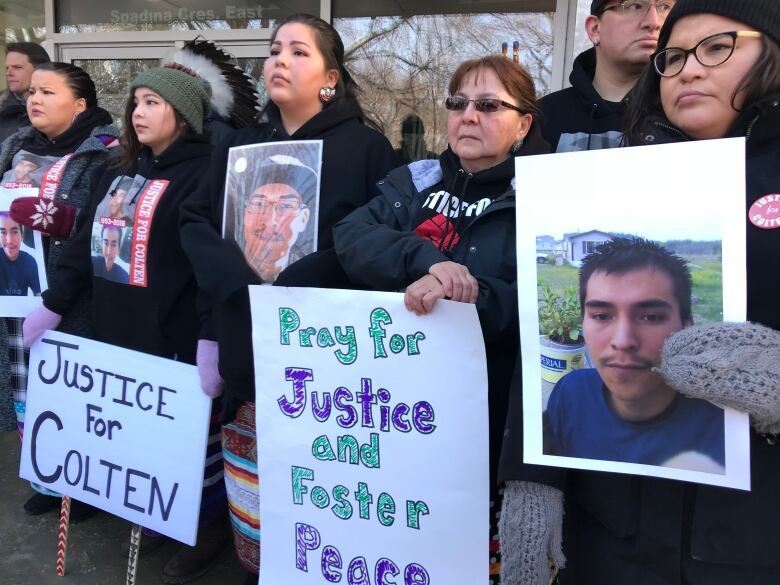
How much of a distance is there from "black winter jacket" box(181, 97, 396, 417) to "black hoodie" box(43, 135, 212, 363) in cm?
22

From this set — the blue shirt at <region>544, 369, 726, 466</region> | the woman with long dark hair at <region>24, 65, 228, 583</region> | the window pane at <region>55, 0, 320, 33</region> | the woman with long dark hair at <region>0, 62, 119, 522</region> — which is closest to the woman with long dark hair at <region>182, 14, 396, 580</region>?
the woman with long dark hair at <region>24, 65, 228, 583</region>

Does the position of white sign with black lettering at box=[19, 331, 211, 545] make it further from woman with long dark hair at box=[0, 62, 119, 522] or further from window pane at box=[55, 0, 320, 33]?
window pane at box=[55, 0, 320, 33]

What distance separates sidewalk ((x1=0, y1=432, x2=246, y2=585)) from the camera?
99.7 inches

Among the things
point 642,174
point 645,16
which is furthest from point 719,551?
point 645,16

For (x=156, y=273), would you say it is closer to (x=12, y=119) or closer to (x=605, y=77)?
(x=605, y=77)

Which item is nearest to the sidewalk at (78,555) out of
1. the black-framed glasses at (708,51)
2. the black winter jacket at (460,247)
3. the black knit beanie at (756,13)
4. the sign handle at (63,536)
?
the sign handle at (63,536)

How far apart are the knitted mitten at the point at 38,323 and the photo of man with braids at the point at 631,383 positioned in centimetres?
219

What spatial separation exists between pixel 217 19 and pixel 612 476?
527cm

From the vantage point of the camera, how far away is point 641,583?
49.1 inches

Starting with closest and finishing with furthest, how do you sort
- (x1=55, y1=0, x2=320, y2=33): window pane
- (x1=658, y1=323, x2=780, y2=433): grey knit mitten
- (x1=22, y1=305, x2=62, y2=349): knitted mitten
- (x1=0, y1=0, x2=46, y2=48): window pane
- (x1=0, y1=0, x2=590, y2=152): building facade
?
Result: (x1=658, y1=323, x2=780, y2=433): grey knit mitten < (x1=22, y1=305, x2=62, y2=349): knitted mitten < (x1=0, y1=0, x2=590, y2=152): building facade < (x1=55, y1=0, x2=320, y2=33): window pane < (x1=0, y1=0, x2=46, y2=48): window pane

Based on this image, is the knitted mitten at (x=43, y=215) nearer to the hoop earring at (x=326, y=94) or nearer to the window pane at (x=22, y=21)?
the hoop earring at (x=326, y=94)

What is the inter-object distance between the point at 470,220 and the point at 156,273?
133 cm

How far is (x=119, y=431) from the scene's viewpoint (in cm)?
229

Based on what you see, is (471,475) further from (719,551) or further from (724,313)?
(724,313)
